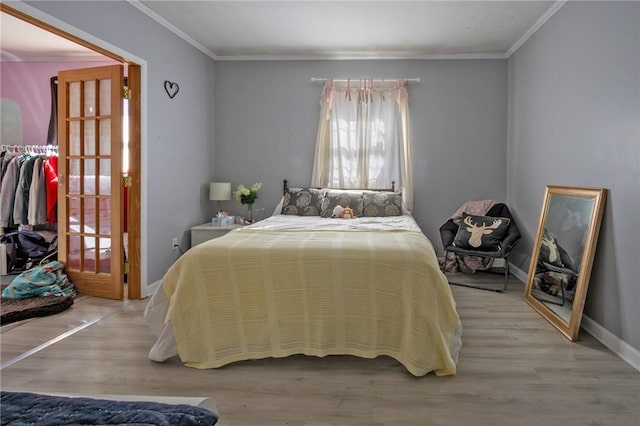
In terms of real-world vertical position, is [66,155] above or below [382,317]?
above

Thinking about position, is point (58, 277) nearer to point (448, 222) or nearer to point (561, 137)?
point (448, 222)

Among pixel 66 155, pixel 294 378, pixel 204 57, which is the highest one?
pixel 204 57

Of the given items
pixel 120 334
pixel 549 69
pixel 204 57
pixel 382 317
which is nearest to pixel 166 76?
pixel 204 57

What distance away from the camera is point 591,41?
9.45 feet

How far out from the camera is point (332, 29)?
13.1ft

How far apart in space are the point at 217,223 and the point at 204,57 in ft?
6.38

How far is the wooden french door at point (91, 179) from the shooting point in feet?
11.6

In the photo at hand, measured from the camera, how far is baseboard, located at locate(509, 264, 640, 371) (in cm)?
231

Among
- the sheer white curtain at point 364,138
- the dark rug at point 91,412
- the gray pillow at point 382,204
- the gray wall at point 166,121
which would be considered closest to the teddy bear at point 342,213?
the gray pillow at point 382,204

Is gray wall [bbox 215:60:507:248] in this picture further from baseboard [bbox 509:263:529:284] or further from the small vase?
baseboard [bbox 509:263:529:284]

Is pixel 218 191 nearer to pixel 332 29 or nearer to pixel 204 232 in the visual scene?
pixel 204 232

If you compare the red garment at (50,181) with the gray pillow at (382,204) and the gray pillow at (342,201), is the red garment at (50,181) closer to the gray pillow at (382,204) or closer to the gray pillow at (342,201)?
the gray pillow at (342,201)

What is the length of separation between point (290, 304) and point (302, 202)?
7.40ft

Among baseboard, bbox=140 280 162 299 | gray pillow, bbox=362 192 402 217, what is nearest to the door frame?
baseboard, bbox=140 280 162 299
